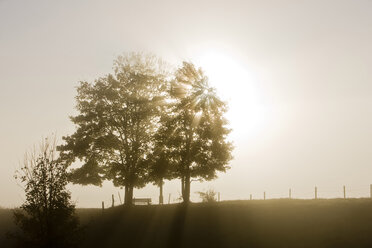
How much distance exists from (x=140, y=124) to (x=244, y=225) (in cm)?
2304

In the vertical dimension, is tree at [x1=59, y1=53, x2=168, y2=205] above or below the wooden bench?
above

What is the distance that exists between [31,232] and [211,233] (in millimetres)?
16103

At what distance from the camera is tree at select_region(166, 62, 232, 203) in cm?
5041

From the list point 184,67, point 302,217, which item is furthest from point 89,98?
point 302,217

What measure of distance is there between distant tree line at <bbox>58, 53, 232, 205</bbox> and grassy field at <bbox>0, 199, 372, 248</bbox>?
638 cm

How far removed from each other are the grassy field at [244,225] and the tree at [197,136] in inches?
186

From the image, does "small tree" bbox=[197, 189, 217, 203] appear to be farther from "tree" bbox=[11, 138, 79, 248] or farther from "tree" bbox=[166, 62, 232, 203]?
"tree" bbox=[11, 138, 79, 248]

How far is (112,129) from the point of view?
56.5 meters

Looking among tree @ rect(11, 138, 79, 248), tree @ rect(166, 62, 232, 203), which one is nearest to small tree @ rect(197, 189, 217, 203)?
tree @ rect(166, 62, 232, 203)

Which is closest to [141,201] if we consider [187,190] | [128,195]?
[128,195]

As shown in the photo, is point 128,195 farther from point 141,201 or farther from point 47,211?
point 47,211

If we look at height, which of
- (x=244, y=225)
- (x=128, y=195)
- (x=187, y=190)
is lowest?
(x=244, y=225)

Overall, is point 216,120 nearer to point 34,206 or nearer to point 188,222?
point 188,222

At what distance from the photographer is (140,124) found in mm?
57000
